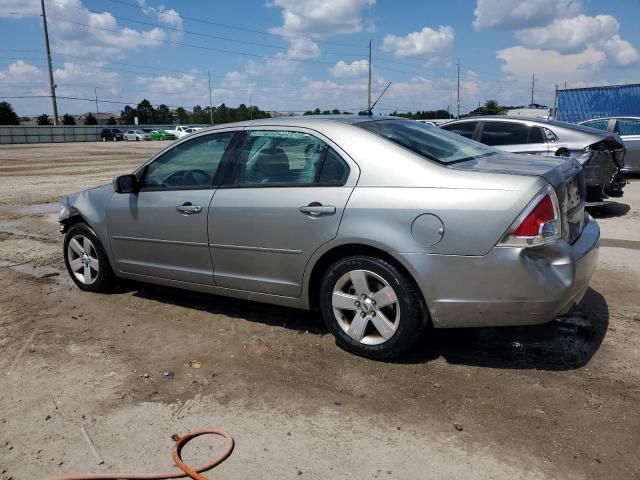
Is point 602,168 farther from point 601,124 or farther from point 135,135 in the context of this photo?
point 135,135

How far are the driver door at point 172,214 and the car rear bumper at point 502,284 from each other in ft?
5.85

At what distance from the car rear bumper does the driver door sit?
1.78 meters

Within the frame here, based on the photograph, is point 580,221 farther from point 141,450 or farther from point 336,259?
point 141,450

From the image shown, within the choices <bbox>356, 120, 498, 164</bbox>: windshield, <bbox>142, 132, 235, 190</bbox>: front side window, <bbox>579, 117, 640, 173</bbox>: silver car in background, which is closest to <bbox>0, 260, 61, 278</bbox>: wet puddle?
<bbox>142, 132, 235, 190</bbox>: front side window

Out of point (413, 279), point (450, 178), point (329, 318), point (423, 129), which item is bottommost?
point (329, 318)

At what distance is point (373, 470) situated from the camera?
266cm

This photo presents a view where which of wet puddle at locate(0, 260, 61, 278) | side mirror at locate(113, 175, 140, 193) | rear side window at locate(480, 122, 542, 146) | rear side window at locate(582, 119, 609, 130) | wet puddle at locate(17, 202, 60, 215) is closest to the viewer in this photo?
side mirror at locate(113, 175, 140, 193)

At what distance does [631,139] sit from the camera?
1316 centimetres

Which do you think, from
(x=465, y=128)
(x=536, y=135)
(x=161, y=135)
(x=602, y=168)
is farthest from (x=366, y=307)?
(x=161, y=135)

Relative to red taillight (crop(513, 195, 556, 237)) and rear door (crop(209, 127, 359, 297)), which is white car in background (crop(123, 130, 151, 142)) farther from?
red taillight (crop(513, 195, 556, 237))

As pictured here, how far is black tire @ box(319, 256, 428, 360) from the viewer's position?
3549 millimetres

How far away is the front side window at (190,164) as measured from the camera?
4.50 meters

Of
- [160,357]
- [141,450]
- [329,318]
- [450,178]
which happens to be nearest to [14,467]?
[141,450]

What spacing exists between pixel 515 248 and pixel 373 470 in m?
1.46
